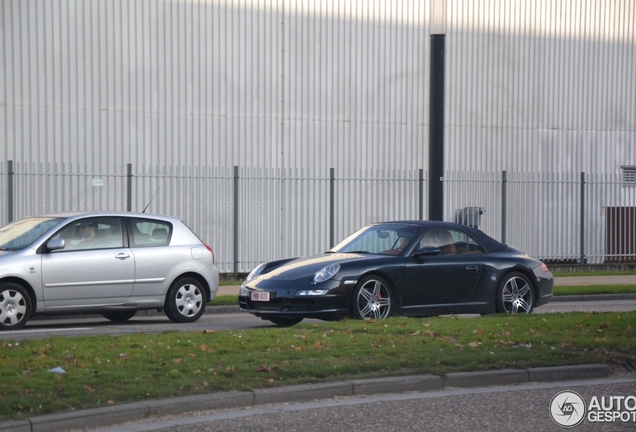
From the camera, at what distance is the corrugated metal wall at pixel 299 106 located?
22703 mm

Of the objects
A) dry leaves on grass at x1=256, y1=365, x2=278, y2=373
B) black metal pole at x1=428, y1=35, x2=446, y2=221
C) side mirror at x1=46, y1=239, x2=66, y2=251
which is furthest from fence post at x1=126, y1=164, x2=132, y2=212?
dry leaves on grass at x1=256, y1=365, x2=278, y2=373

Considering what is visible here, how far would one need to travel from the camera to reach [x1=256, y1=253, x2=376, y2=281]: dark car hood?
40.6ft

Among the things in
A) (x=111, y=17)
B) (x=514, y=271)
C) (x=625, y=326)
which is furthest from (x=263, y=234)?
(x=625, y=326)

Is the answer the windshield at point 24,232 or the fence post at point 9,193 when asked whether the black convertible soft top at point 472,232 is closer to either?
the windshield at point 24,232

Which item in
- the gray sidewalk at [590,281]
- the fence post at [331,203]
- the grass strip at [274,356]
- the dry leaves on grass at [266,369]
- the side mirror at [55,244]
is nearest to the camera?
the grass strip at [274,356]

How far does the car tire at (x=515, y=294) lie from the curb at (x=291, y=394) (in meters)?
4.37

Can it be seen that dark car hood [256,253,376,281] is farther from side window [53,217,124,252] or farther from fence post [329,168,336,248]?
fence post [329,168,336,248]

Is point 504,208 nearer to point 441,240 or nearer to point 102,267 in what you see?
point 441,240

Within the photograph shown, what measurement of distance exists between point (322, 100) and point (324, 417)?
1940cm

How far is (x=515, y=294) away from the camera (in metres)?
13.6

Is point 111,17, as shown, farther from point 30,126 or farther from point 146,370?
point 146,370

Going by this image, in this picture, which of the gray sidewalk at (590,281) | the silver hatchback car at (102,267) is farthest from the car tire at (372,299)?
the gray sidewalk at (590,281)

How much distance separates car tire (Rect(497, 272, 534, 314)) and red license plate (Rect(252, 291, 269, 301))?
3.17 m

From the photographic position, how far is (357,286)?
1227cm
